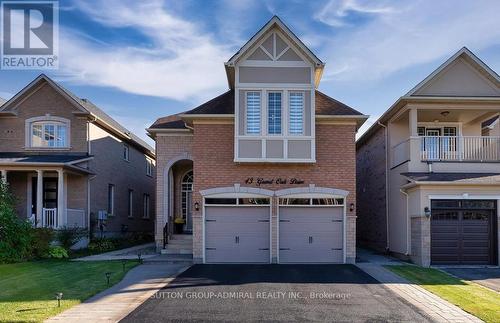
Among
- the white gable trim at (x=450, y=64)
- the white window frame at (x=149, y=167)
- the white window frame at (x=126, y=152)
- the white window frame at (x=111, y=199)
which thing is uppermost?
the white gable trim at (x=450, y=64)

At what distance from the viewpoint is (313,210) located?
58.7 ft

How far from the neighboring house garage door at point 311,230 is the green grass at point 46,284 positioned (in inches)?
214

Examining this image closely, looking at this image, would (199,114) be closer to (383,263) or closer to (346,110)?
(346,110)

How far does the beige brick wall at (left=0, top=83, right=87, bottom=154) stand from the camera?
2242 centimetres

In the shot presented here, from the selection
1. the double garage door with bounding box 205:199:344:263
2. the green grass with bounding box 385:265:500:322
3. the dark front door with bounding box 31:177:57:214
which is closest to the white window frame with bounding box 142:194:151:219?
the dark front door with bounding box 31:177:57:214

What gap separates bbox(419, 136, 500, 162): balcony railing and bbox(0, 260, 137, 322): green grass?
11.9 m

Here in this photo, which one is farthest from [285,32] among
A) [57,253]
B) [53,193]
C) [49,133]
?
[53,193]

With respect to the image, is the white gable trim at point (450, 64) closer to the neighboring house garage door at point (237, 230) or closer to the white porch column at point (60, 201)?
the neighboring house garage door at point (237, 230)

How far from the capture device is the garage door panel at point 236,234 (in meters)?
17.7

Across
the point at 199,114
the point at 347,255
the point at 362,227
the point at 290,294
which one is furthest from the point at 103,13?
the point at 362,227

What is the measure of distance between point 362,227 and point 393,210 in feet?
18.9

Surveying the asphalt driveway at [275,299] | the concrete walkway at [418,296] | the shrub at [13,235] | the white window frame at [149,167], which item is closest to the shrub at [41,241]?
the shrub at [13,235]

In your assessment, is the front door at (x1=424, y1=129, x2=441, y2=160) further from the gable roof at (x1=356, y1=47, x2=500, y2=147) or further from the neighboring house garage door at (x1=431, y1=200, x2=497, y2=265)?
the neighboring house garage door at (x1=431, y1=200, x2=497, y2=265)

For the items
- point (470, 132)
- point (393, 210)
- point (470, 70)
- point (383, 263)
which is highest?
point (470, 70)
